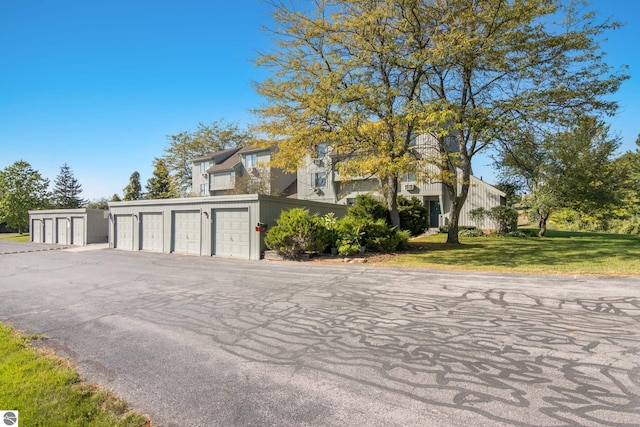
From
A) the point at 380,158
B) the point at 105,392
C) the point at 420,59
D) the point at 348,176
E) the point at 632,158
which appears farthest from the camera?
the point at 632,158

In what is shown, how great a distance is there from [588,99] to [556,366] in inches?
527

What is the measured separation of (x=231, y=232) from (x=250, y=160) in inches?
815

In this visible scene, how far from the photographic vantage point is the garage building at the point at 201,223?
14.2m

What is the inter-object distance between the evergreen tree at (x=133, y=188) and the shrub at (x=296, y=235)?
50.8 metres

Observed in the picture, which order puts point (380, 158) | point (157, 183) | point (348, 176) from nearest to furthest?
point (380, 158) → point (348, 176) → point (157, 183)

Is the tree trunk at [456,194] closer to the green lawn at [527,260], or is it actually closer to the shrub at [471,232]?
the green lawn at [527,260]

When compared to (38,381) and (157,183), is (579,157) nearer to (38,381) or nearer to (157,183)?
(38,381)

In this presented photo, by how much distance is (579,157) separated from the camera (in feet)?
62.7

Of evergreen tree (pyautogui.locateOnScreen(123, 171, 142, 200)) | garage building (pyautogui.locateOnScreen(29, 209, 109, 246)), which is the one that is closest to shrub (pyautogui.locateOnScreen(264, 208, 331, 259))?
garage building (pyautogui.locateOnScreen(29, 209, 109, 246))

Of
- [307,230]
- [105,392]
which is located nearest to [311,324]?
[105,392]

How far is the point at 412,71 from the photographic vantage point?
518 inches

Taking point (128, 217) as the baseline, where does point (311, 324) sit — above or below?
below

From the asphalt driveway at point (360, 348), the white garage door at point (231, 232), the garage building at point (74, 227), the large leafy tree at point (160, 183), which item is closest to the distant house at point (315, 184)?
the white garage door at point (231, 232)

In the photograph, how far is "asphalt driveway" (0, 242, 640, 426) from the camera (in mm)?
2748
